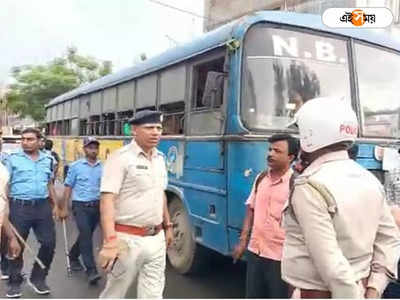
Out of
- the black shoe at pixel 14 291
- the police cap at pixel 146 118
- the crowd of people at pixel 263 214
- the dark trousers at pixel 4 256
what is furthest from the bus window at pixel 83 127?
the police cap at pixel 146 118

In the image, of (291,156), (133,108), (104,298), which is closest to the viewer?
(104,298)

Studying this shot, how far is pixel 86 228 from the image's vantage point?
608cm

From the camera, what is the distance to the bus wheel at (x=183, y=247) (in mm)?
5872

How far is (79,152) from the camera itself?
1141 centimetres

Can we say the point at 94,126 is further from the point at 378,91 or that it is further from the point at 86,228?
the point at 378,91

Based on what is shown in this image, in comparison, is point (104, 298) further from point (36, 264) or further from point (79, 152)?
point (79, 152)

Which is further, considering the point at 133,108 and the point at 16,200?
the point at 133,108

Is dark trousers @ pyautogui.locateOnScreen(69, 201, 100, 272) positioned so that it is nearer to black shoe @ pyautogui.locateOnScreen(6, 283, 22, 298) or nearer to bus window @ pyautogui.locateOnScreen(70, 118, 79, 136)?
black shoe @ pyautogui.locateOnScreen(6, 283, 22, 298)

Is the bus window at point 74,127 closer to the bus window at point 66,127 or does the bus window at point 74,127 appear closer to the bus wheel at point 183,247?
the bus window at point 66,127

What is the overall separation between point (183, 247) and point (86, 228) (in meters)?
1.09

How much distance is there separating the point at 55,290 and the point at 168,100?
2477mm

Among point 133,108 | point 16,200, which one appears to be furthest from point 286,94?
point 133,108

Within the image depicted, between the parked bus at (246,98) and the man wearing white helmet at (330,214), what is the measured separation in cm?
256

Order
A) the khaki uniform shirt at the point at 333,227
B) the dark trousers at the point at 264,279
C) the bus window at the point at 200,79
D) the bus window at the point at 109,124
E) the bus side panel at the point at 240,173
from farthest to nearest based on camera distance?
the bus window at the point at 109,124 → the bus window at the point at 200,79 → the bus side panel at the point at 240,173 → the dark trousers at the point at 264,279 → the khaki uniform shirt at the point at 333,227
